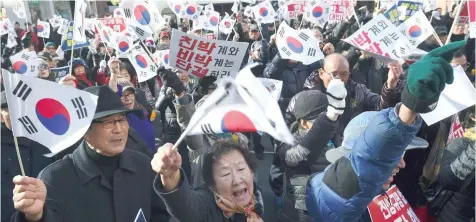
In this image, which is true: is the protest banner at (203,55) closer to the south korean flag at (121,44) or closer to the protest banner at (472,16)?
the protest banner at (472,16)

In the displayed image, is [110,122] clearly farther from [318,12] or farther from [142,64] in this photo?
[318,12]

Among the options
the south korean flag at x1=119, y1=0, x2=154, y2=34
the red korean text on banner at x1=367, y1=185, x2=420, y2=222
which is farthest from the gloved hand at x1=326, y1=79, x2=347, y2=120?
the south korean flag at x1=119, y1=0, x2=154, y2=34

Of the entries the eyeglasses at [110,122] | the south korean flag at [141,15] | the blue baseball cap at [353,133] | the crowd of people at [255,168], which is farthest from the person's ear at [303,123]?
the south korean flag at [141,15]

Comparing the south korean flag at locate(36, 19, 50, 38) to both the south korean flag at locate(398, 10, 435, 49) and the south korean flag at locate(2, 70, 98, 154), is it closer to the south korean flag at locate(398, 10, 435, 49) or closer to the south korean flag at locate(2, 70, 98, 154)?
A: the south korean flag at locate(398, 10, 435, 49)

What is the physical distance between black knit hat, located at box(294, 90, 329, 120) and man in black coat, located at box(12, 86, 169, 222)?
3.38ft

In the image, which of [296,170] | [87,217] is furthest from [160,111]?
[87,217]

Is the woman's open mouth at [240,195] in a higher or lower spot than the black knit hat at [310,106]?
lower

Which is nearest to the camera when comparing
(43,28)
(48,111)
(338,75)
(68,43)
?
(48,111)

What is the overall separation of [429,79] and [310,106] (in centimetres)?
146

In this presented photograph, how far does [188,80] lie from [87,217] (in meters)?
2.78

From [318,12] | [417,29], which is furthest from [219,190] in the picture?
[318,12]

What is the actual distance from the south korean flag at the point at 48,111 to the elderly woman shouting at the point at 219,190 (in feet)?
1.67

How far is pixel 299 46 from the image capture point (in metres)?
4.83

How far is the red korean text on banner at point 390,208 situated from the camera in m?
2.21
